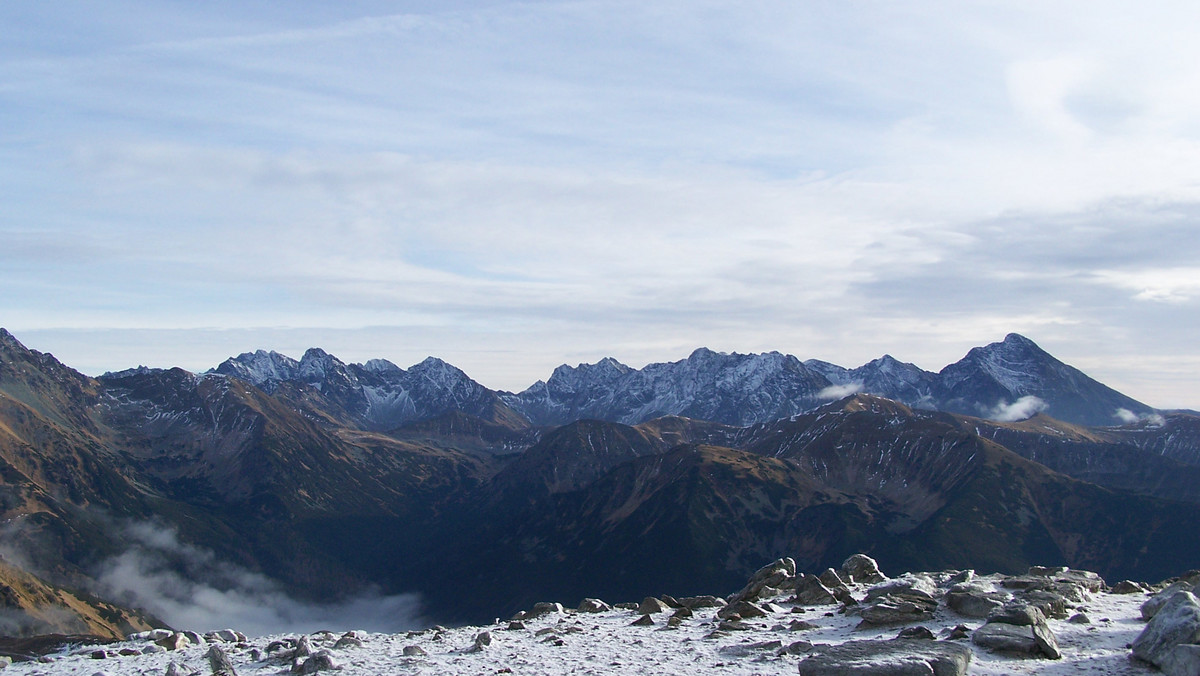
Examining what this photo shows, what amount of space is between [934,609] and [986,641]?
348 inches

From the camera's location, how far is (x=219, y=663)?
43.3 metres

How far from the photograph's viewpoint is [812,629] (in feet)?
143

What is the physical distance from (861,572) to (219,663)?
2061 inches

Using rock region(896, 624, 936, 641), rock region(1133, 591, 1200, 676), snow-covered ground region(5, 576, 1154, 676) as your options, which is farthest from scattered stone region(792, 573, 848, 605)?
rock region(1133, 591, 1200, 676)

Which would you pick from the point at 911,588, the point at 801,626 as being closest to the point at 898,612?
the point at 801,626

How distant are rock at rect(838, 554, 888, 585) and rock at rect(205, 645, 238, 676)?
46533mm

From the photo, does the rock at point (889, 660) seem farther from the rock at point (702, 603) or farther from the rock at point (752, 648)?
the rock at point (702, 603)

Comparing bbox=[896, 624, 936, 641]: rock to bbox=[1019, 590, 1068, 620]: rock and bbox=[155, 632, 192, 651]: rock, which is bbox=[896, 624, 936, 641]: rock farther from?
bbox=[155, 632, 192, 651]: rock

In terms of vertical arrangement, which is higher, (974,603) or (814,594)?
(974,603)

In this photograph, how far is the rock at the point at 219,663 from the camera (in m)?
40.4

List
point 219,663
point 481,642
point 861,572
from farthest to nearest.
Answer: point 861,572
point 481,642
point 219,663

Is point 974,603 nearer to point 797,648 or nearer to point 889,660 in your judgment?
point 797,648

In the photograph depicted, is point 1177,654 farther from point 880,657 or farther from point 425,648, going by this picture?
point 425,648

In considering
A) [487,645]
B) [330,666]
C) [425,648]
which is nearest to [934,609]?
[487,645]
